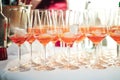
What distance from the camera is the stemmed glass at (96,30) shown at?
46.6 inches

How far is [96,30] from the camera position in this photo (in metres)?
1.21

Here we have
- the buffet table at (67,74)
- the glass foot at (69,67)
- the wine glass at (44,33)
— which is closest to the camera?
the buffet table at (67,74)

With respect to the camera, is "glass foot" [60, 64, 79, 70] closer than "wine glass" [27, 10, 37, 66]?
Yes

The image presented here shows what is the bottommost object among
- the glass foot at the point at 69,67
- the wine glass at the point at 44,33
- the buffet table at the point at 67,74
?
the buffet table at the point at 67,74

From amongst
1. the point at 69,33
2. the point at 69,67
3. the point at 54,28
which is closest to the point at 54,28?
the point at 54,28

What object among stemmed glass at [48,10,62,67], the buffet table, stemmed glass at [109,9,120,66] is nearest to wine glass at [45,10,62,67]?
stemmed glass at [48,10,62,67]

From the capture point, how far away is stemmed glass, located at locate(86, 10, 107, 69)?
1185 millimetres

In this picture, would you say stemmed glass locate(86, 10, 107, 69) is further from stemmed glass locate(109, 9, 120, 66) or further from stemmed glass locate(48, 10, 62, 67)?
stemmed glass locate(48, 10, 62, 67)

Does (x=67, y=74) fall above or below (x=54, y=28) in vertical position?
below

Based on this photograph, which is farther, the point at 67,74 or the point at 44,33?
the point at 44,33

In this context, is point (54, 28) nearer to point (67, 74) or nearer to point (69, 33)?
point (69, 33)

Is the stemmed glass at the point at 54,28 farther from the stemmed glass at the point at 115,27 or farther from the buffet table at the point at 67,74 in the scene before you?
the stemmed glass at the point at 115,27

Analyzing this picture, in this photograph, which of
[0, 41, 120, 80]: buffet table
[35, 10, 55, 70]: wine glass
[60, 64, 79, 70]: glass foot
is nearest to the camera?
[0, 41, 120, 80]: buffet table

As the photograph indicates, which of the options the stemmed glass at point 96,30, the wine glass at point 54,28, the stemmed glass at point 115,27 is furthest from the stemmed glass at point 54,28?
the stemmed glass at point 115,27
